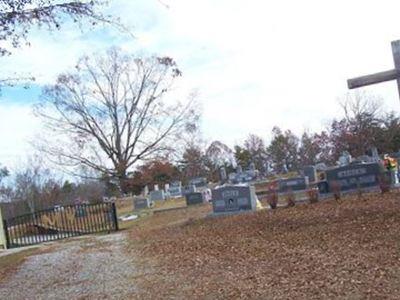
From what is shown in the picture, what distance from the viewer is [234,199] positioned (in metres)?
19.8

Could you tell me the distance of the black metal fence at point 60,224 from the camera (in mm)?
24484

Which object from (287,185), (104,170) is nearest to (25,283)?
(287,185)

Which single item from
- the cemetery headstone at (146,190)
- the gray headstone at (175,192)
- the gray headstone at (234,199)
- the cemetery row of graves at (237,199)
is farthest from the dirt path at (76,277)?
the cemetery headstone at (146,190)

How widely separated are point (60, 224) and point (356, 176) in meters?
15.6

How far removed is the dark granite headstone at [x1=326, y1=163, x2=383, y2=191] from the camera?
19375 millimetres

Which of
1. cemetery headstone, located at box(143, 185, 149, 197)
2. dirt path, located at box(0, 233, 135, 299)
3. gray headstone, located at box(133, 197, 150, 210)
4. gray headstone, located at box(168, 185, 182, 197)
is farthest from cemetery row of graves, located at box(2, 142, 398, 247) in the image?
cemetery headstone, located at box(143, 185, 149, 197)

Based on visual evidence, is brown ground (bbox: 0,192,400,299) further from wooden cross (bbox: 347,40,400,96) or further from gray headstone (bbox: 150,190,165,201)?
gray headstone (bbox: 150,190,165,201)

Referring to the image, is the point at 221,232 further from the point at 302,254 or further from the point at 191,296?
the point at 191,296

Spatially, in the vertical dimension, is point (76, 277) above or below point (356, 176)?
below

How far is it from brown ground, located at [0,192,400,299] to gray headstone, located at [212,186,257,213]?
11.4ft

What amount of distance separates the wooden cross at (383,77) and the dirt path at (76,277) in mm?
4009

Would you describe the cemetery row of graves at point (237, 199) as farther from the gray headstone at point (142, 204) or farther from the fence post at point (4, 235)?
the gray headstone at point (142, 204)

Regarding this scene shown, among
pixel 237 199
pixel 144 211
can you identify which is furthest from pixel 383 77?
pixel 144 211

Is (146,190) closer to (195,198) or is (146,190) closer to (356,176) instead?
(195,198)
